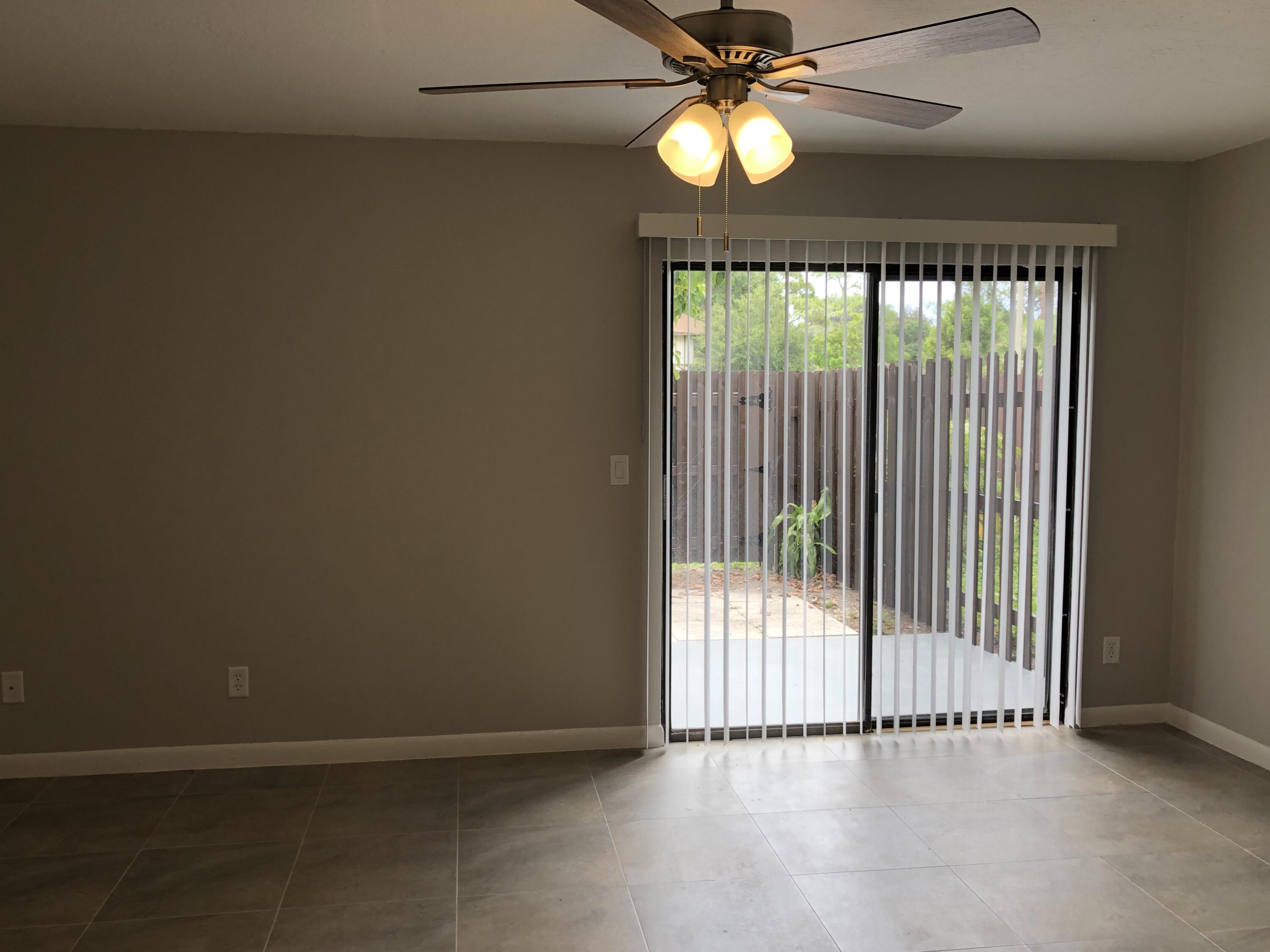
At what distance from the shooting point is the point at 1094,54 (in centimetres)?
279

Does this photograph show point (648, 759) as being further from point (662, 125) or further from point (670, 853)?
point (662, 125)

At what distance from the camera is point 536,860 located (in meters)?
2.93

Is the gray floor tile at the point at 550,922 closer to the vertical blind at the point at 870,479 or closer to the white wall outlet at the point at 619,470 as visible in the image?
the vertical blind at the point at 870,479

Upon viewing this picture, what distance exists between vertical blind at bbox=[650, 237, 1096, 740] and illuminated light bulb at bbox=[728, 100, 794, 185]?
1.73 m

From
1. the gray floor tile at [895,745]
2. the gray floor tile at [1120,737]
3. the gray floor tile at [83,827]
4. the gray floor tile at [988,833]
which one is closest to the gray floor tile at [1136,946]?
the gray floor tile at [988,833]

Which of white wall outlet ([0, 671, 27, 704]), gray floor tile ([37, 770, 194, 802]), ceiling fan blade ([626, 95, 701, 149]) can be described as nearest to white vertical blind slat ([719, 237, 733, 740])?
ceiling fan blade ([626, 95, 701, 149])

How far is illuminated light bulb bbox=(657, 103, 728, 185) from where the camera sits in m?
1.97

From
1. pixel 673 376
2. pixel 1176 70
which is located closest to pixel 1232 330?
pixel 1176 70

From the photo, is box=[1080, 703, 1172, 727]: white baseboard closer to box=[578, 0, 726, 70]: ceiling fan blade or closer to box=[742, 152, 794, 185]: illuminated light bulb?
box=[742, 152, 794, 185]: illuminated light bulb

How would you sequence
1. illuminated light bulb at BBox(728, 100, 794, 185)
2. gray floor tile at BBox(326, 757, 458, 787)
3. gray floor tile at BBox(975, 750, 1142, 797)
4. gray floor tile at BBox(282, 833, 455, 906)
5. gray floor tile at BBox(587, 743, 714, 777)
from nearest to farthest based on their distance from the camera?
1. illuminated light bulb at BBox(728, 100, 794, 185)
2. gray floor tile at BBox(282, 833, 455, 906)
3. gray floor tile at BBox(975, 750, 1142, 797)
4. gray floor tile at BBox(326, 757, 458, 787)
5. gray floor tile at BBox(587, 743, 714, 777)

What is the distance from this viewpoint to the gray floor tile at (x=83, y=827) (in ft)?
9.85

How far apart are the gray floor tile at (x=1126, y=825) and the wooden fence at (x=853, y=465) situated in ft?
2.69

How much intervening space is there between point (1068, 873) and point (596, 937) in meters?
1.38

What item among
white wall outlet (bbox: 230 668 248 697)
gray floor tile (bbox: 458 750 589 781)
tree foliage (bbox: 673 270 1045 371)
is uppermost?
tree foliage (bbox: 673 270 1045 371)
